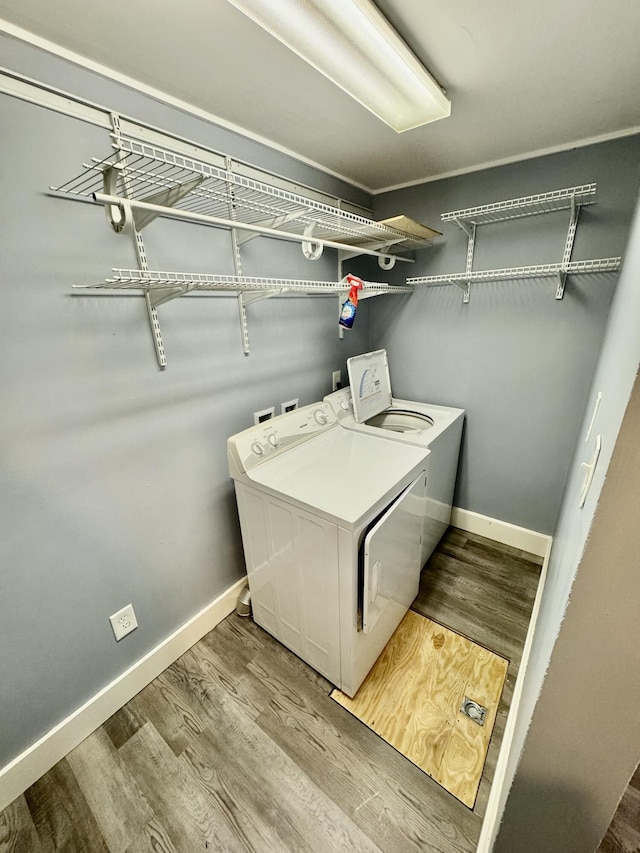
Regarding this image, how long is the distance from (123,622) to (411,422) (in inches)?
77.5

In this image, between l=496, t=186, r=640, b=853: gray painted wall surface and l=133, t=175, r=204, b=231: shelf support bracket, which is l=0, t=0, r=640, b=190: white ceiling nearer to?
l=133, t=175, r=204, b=231: shelf support bracket

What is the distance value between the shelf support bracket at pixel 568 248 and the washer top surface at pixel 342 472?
1.21 meters

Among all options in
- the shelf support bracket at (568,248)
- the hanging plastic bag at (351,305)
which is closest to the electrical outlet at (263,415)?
the hanging plastic bag at (351,305)

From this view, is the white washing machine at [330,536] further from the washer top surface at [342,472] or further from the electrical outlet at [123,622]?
the electrical outlet at [123,622]

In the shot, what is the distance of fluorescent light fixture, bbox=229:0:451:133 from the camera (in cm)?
79

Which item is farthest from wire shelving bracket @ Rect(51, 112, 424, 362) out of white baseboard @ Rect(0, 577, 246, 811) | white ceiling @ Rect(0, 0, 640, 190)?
white baseboard @ Rect(0, 577, 246, 811)

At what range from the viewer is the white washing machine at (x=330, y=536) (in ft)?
4.03

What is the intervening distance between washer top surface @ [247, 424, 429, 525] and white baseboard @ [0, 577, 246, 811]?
875mm

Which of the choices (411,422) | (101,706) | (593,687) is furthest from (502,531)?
(101,706)

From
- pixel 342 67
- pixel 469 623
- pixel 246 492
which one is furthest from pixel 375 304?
pixel 469 623

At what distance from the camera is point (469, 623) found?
1.78 m

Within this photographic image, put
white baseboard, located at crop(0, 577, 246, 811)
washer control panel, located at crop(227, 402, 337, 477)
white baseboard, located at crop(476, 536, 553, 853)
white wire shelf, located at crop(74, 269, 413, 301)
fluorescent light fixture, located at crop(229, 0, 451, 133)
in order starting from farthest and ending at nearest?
washer control panel, located at crop(227, 402, 337, 477), white baseboard, located at crop(0, 577, 246, 811), white wire shelf, located at crop(74, 269, 413, 301), white baseboard, located at crop(476, 536, 553, 853), fluorescent light fixture, located at crop(229, 0, 451, 133)

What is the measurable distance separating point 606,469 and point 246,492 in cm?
132

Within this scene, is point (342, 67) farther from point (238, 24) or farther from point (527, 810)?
point (527, 810)
